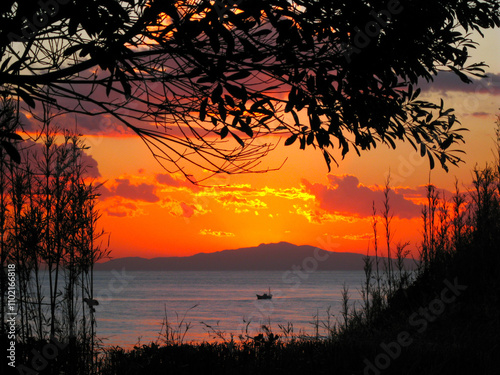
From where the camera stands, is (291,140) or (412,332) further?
(412,332)

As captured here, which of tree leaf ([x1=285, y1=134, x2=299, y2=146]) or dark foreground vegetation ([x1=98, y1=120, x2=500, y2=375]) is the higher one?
tree leaf ([x1=285, y1=134, x2=299, y2=146])

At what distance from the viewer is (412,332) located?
9211 millimetres

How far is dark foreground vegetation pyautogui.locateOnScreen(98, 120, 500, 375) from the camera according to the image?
6.57m

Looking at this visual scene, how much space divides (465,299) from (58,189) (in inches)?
319

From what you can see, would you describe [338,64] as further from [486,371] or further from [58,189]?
[58,189]

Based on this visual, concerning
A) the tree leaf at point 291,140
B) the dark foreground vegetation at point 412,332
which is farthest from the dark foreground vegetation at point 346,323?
the tree leaf at point 291,140

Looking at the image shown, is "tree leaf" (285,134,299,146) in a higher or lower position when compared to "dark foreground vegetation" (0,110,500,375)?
higher

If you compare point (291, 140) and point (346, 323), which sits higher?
point (291, 140)

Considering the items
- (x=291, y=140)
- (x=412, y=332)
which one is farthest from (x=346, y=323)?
(x=291, y=140)

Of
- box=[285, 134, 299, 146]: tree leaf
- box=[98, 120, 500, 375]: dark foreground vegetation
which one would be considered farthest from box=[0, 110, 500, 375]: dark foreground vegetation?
box=[285, 134, 299, 146]: tree leaf

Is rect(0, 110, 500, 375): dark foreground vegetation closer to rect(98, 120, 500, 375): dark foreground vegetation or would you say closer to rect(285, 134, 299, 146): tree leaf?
rect(98, 120, 500, 375): dark foreground vegetation

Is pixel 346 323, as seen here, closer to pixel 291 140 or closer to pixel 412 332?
pixel 412 332

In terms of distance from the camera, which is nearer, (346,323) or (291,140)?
(291,140)

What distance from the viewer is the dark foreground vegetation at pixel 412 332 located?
259 inches
